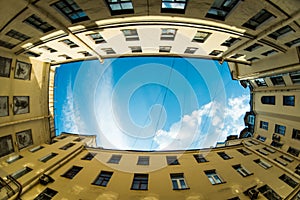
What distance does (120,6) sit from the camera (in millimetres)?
10523

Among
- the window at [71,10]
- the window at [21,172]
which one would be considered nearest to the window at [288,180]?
the window at [71,10]

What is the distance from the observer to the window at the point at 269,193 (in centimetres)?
1174

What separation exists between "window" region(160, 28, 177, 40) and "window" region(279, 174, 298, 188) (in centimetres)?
1542

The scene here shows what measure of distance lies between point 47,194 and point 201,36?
17396 mm

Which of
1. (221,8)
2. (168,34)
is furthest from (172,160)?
(221,8)

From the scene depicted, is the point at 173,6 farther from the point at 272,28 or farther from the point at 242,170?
the point at 242,170

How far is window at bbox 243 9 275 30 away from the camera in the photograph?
10.5 m

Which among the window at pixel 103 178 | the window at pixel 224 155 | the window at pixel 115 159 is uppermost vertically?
the window at pixel 115 159

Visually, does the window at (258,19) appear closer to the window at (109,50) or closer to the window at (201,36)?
the window at (201,36)

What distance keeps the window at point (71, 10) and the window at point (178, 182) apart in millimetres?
14226

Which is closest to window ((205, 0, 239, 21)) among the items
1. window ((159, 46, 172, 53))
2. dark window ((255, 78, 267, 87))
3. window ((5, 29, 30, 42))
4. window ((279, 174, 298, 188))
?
window ((159, 46, 172, 53))

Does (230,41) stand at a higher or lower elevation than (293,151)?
higher

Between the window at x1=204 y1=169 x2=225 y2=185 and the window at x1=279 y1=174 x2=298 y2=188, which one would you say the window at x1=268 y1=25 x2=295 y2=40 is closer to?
the window at x1=279 y1=174 x2=298 y2=188

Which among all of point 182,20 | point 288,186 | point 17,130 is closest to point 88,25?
point 182,20
